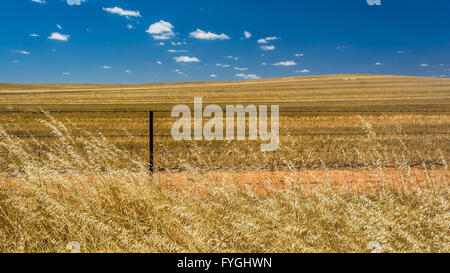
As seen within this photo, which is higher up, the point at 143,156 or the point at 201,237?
the point at 143,156

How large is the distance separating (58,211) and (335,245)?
3.42m

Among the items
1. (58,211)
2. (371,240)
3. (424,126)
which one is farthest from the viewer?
(424,126)

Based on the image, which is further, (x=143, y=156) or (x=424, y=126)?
(x=424, y=126)

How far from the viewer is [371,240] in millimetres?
3307
